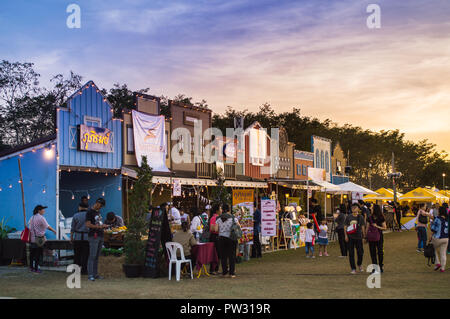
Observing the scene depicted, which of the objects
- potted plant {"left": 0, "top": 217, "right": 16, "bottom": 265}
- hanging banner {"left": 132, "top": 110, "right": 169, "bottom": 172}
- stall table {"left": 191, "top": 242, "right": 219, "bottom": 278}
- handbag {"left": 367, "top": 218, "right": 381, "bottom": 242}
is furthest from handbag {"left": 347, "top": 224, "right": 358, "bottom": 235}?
hanging banner {"left": 132, "top": 110, "right": 169, "bottom": 172}

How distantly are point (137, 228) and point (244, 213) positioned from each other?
5763mm

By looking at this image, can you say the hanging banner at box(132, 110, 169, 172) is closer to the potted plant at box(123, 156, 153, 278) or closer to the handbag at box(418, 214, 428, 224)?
Result: the potted plant at box(123, 156, 153, 278)

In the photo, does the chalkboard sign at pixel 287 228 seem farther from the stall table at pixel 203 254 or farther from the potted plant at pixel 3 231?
the potted plant at pixel 3 231

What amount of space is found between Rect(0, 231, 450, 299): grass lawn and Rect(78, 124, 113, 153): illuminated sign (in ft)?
21.7

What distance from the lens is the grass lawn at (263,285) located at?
9945mm

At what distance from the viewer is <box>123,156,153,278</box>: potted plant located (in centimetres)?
1303

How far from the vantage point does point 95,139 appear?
68.7 ft

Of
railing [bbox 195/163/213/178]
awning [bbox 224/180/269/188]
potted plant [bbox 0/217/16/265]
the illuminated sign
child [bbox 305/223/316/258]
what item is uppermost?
the illuminated sign

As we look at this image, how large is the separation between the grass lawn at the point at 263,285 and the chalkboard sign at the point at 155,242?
0.41m

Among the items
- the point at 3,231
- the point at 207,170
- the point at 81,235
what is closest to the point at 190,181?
the point at 207,170

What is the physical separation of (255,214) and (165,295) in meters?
9.66

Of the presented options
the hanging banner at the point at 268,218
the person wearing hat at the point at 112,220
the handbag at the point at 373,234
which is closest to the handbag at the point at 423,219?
the handbag at the point at 373,234
